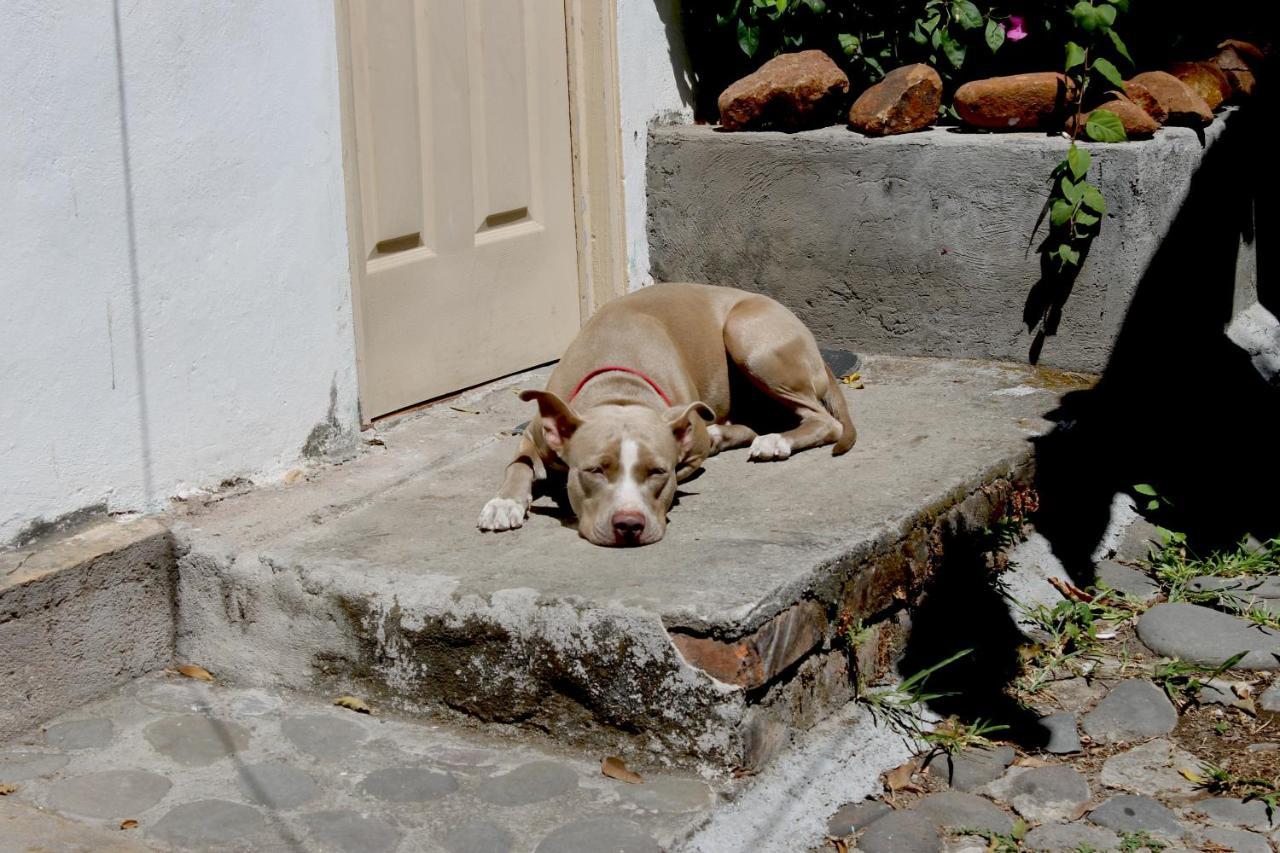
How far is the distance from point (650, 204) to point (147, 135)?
10.5ft

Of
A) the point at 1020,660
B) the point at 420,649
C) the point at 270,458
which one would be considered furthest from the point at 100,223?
the point at 1020,660

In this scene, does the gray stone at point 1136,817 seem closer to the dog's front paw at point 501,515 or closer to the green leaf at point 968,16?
the dog's front paw at point 501,515

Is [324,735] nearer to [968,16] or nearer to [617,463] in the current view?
[617,463]

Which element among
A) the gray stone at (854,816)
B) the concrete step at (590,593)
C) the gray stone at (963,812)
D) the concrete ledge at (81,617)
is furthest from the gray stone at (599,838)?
the concrete ledge at (81,617)

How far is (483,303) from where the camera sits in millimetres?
6332

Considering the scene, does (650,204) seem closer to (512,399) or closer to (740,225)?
(740,225)

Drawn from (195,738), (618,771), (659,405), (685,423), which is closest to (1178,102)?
(659,405)

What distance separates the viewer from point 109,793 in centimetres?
388

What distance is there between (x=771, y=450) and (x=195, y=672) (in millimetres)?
2128

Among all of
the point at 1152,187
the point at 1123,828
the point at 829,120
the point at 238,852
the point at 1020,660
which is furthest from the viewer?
the point at 829,120

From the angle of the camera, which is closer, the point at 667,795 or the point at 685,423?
the point at 667,795

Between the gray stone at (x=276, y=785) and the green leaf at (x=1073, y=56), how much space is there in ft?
14.3

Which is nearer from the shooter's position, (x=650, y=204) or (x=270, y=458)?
(x=270, y=458)

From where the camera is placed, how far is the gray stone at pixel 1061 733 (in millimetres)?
4340
